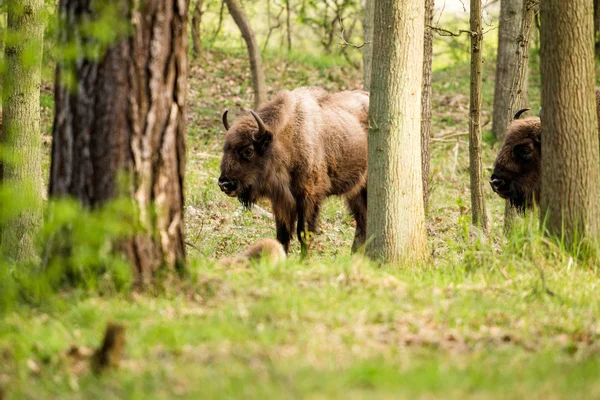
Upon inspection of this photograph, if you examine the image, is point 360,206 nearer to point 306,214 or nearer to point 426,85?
point 306,214

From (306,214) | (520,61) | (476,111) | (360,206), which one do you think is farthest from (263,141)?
(520,61)

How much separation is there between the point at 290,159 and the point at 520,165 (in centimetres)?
292

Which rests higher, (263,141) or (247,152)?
(263,141)

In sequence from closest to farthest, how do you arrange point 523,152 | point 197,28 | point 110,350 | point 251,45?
point 110,350 < point 523,152 < point 251,45 < point 197,28

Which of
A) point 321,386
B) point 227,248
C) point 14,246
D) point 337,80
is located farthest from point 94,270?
point 337,80

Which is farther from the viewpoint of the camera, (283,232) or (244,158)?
(283,232)

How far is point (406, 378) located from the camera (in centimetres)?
397

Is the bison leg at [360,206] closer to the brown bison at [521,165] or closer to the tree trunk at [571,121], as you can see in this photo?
the brown bison at [521,165]

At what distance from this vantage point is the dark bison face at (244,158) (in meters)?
10.2

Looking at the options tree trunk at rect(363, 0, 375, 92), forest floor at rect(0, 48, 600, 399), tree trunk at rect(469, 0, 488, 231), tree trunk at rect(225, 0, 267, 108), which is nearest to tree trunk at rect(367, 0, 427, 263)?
forest floor at rect(0, 48, 600, 399)

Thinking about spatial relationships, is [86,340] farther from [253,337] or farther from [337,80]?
[337,80]

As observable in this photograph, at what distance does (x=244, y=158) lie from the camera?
10.3m

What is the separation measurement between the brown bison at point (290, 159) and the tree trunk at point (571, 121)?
366 cm

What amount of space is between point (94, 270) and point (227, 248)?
5.40 m
